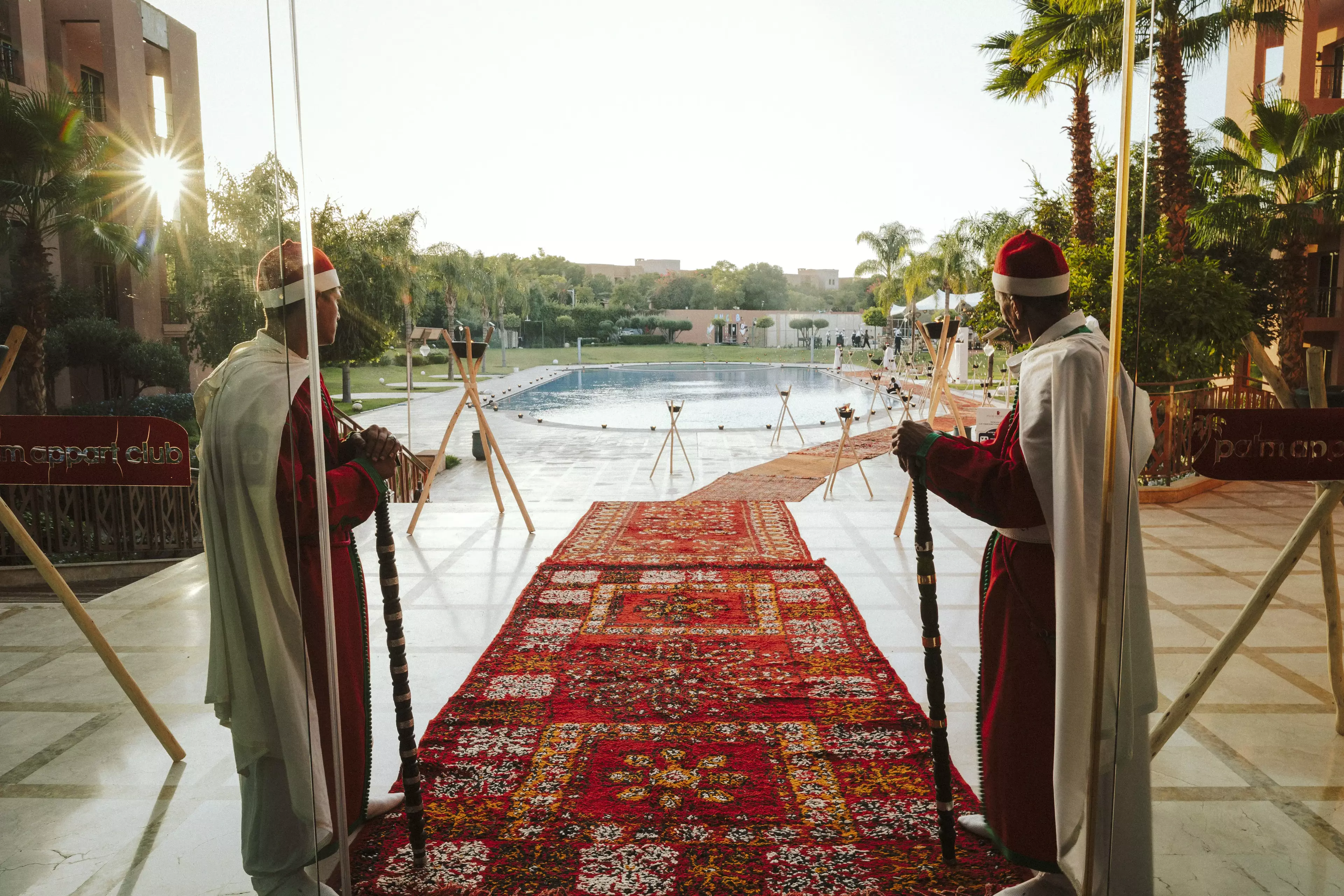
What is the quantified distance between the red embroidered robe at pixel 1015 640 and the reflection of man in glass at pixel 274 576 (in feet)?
4.02

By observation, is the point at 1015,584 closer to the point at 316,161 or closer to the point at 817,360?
the point at 316,161

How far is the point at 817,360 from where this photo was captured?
893 inches

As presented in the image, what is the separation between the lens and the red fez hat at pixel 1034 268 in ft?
5.73

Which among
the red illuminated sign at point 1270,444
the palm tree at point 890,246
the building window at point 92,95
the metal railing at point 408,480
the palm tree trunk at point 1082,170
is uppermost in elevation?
the palm tree at point 890,246

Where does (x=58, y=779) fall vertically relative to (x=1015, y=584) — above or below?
below

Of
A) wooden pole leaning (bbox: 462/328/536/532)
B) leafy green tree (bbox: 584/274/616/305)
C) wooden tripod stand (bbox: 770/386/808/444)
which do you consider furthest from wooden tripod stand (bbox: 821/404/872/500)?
leafy green tree (bbox: 584/274/616/305)

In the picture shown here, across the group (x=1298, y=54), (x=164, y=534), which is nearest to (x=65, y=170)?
(x=164, y=534)

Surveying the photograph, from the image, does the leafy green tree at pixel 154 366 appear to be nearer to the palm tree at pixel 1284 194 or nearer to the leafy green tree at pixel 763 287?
the palm tree at pixel 1284 194

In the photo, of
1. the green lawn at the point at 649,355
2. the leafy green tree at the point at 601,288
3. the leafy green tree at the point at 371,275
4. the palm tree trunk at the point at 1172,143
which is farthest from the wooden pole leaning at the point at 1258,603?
the leafy green tree at the point at 601,288

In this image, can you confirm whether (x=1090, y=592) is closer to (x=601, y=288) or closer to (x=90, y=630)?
(x=90, y=630)

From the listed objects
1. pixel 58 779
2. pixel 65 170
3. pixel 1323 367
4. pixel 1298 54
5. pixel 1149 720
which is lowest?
pixel 58 779

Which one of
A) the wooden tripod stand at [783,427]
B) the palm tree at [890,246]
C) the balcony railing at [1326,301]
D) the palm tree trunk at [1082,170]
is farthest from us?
the palm tree at [890,246]

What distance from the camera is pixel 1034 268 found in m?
1.76

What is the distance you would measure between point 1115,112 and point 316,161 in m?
2.50
